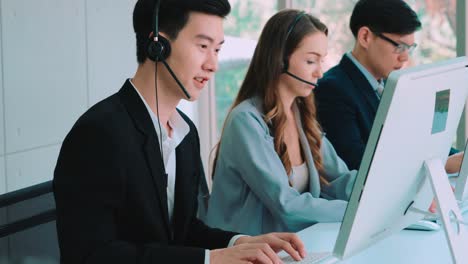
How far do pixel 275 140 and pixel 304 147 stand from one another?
148 mm

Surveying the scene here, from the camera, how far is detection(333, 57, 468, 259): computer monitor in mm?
1363

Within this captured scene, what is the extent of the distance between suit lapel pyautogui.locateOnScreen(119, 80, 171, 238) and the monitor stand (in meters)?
0.58

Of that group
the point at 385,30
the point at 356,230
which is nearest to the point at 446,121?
the point at 356,230

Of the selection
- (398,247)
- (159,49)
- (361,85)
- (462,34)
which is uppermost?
(462,34)

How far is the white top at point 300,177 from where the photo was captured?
8.04 feet

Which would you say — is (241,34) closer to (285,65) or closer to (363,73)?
(363,73)

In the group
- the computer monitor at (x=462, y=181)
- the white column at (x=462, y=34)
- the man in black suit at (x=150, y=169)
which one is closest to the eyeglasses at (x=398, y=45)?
the computer monitor at (x=462, y=181)

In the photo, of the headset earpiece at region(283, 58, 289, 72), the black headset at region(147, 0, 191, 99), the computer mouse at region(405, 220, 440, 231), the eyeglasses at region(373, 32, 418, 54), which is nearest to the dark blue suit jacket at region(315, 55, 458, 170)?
the eyeglasses at region(373, 32, 418, 54)

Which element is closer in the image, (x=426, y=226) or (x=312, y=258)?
(x=312, y=258)

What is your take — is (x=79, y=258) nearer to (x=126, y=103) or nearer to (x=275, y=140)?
(x=126, y=103)

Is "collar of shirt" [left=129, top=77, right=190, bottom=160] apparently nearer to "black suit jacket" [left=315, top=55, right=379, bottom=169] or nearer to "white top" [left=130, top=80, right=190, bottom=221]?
"white top" [left=130, top=80, right=190, bottom=221]

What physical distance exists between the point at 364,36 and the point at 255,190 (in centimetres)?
104

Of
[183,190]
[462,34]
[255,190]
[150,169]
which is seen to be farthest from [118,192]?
[462,34]

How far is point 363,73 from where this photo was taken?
3.05 meters
